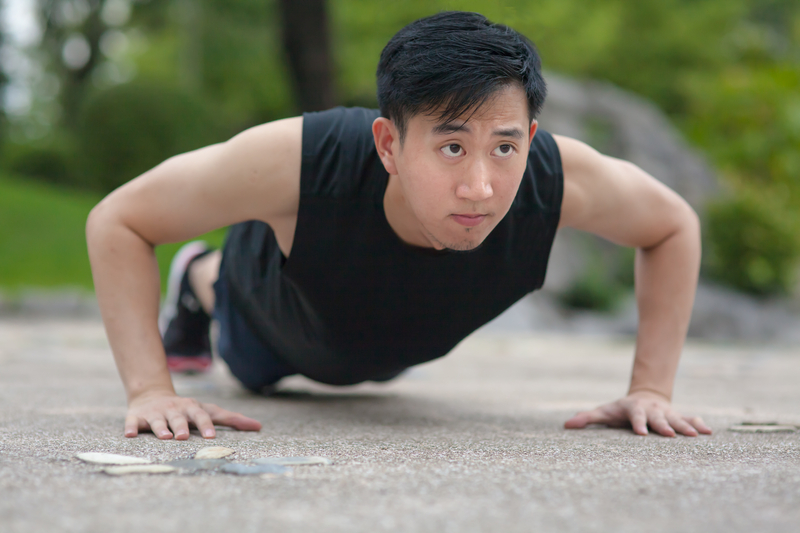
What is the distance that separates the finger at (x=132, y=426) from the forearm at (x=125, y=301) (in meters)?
0.15

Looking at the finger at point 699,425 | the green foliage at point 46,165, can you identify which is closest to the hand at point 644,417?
the finger at point 699,425

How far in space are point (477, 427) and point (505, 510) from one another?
89 centimetres

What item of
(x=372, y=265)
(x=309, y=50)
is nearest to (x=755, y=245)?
(x=309, y=50)

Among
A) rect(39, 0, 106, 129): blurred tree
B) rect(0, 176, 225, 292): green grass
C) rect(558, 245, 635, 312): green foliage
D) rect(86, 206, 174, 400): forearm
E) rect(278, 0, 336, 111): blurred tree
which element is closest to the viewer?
rect(86, 206, 174, 400): forearm

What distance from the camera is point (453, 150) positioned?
1.54 m

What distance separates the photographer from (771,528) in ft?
3.24

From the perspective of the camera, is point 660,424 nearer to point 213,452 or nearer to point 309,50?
point 213,452

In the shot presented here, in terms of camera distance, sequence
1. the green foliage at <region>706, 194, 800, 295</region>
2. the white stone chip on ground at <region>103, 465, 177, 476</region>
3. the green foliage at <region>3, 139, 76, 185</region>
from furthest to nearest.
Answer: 1. the green foliage at <region>3, 139, 76, 185</region>
2. the green foliage at <region>706, 194, 800, 295</region>
3. the white stone chip on ground at <region>103, 465, 177, 476</region>

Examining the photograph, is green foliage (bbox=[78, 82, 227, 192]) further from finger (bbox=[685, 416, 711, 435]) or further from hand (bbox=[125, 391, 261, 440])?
finger (bbox=[685, 416, 711, 435])

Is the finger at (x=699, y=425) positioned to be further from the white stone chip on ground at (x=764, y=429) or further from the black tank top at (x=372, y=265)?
the black tank top at (x=372, y=265)

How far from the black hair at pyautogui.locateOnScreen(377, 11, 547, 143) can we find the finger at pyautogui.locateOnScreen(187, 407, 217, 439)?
0.78 meters

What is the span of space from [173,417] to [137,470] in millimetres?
469

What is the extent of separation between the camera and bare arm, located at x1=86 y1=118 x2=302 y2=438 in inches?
69.2

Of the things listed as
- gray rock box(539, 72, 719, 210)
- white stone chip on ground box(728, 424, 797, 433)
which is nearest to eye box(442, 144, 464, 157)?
white stone chip on ground box(728, 424, 797, 433)
